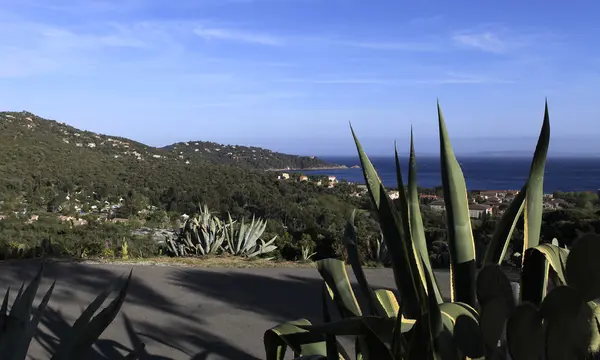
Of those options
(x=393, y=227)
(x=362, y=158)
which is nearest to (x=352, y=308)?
(x=393, y=227)

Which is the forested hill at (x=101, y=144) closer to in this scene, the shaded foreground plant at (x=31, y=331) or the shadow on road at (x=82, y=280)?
the shadow on road at (x=82, y=280)

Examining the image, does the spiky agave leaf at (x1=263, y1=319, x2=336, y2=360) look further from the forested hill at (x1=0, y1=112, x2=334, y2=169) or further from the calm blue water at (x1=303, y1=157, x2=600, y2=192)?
the forested hill at (x1=0, y1=112, x2=334, y2=169)

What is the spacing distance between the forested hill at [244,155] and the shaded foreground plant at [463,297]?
48388 millimetres

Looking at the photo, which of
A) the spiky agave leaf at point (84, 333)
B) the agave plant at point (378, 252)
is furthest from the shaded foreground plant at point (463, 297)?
the agave plant at point (378, 252)

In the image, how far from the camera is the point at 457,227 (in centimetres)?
195

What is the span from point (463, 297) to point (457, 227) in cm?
23

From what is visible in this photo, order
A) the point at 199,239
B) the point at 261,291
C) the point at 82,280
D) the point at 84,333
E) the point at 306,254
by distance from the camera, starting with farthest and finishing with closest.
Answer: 1. the point at 199,239
2. the point at 306,254
3. the point at 82,280
4. the point at 261,291
5. the point at 84,333

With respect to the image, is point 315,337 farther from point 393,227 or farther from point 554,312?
point 554,312

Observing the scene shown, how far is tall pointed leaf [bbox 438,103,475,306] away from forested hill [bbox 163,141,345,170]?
4853 centimetres

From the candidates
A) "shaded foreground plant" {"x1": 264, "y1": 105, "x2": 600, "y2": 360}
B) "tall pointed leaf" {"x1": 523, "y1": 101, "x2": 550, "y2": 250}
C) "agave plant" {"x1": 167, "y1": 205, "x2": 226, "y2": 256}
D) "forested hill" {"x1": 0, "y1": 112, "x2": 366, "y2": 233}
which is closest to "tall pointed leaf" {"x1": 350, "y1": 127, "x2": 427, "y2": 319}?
"shaded foreground plant" {"x1": 264, "y1": 105, "x2": 600, "y2": 360}

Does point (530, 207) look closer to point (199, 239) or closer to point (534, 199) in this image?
point (534, 199)

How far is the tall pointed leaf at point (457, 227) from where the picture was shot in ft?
6.25

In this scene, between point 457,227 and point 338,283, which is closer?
point 457,227

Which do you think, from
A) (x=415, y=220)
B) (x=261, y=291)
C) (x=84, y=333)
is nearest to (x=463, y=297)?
(x=415, y=220)
